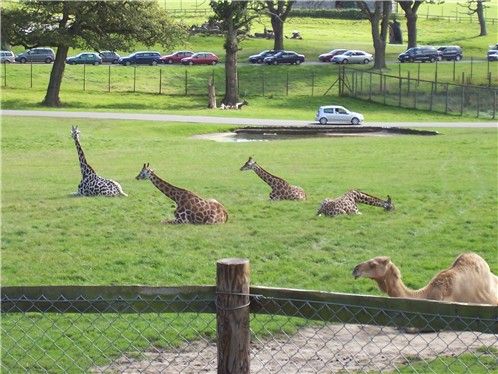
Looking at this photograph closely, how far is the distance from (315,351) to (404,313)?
4835 millimetres

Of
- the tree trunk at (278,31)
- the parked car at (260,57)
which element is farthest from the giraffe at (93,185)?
the tree trunk at (278,31)

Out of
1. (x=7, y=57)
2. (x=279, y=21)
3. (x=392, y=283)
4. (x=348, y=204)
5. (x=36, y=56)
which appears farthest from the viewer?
(x=279, y=21)

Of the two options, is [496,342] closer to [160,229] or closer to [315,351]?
[315,351]

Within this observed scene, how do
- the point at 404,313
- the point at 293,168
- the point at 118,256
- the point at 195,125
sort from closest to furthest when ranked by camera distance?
1. the point at 404,313
2. the point at 118,256
3. the point at 293,168
4. the point at 195,125

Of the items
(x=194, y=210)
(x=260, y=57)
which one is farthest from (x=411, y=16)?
(x=194, y=210)

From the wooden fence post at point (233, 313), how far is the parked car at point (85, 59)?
228 ft

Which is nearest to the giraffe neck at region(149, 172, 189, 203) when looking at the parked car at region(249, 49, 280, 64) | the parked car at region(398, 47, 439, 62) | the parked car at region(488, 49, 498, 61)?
the parked car at region(249, 49, 280, 64)

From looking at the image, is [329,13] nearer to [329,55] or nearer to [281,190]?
[329,55]

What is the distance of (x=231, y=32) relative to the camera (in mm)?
61156

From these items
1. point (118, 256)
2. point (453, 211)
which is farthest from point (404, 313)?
point (453, 211)

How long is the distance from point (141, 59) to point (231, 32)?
16.5 metres

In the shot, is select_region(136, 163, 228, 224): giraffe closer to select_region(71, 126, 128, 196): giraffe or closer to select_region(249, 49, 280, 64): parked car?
select_region(71, 126, 128, 196): giraffe

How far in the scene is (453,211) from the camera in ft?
67.5

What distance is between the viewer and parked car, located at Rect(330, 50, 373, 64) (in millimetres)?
81125
